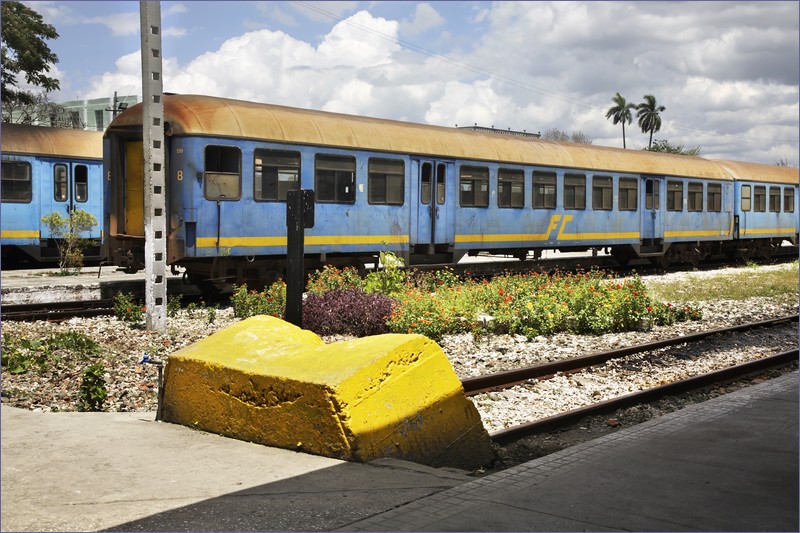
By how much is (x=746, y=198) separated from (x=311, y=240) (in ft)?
62.0

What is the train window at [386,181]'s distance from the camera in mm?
17125

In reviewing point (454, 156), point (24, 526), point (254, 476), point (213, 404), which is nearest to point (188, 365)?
point (213, 404)

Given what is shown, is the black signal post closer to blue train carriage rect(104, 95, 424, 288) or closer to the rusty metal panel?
blue train carriage rect(104, 95, 424, 288)

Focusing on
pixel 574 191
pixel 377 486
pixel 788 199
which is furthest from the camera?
pixel 788 199

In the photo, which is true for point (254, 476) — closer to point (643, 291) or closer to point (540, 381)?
point (540, 381)

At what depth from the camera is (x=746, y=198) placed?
29.2 m

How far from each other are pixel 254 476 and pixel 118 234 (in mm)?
10982

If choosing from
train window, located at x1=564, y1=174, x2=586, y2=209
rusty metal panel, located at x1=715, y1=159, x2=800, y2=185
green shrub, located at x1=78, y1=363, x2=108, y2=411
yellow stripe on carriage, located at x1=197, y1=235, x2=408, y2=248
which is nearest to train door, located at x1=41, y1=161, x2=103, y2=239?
yellow stripe on carriage, located at x1=197, y1=235, x2=408, y2=248

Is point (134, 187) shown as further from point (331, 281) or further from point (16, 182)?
point (16, 182)

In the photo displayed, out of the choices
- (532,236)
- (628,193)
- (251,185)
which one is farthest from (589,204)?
(251,185)

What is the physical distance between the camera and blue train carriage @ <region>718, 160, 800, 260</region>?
1142 inches

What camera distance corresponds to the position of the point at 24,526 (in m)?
4.43

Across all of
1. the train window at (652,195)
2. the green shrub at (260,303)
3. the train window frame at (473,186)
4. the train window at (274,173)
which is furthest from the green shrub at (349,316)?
the train window at (652,195)

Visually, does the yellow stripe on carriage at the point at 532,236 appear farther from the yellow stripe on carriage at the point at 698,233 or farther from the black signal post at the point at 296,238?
the black signal post at the point at 296,238
